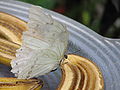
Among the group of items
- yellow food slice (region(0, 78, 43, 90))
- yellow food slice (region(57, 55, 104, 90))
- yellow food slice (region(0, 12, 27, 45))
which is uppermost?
yellow food slice (region(0, 12, 27, 45))

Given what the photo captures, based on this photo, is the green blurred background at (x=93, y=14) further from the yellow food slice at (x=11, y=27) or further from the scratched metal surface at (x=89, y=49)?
the yellow food slice at (x=11, y=27)

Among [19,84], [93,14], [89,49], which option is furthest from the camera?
[93,14]

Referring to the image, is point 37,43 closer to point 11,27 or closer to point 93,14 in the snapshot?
point 11,27

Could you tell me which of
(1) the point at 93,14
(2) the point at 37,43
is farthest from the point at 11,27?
(1) the point at 93,14

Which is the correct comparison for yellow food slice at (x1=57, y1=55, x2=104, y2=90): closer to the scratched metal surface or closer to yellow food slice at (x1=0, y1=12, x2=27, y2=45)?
the scratched metal surface

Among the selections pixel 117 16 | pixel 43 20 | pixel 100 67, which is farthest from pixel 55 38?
pixel 117 16

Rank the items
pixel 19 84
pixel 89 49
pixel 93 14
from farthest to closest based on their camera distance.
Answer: pixel 93 14 → pixel 89 49 → pixel 19 84

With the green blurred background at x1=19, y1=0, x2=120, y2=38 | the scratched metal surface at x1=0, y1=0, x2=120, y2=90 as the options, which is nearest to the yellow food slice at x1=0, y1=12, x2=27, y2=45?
the scratched metal surface at x1=0, y1=0, x2=120, y2=90
